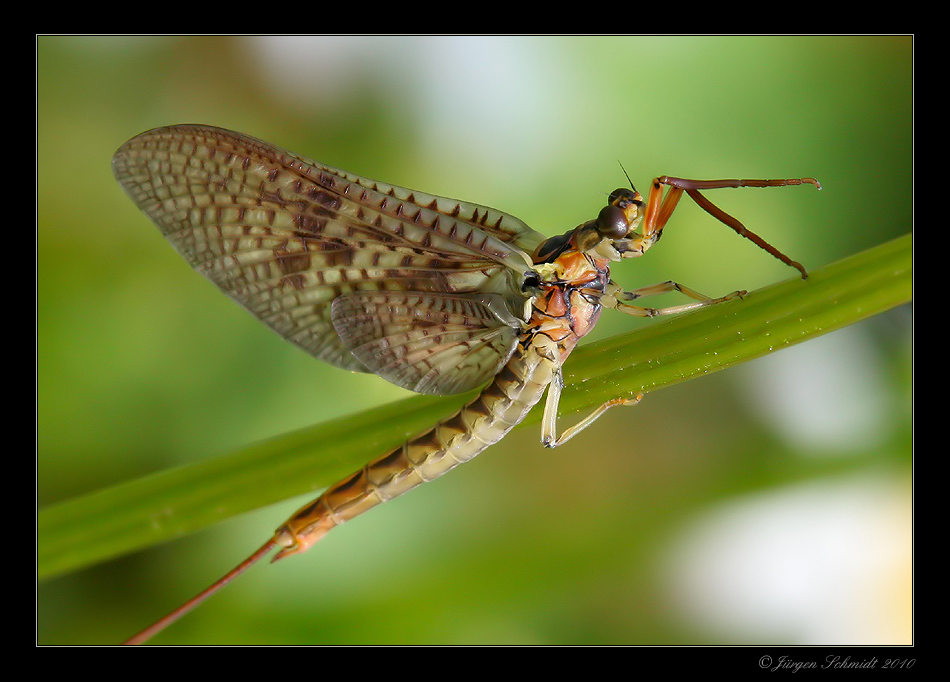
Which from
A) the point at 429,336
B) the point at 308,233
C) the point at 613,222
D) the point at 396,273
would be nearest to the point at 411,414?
the point at 429,336

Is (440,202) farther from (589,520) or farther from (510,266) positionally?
(589,520)

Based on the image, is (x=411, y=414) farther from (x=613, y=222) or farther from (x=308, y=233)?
(x=613, y=222)

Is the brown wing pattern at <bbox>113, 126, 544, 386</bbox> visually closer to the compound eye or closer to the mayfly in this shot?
the mayfly

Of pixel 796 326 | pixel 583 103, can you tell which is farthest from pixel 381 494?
pixel 583 103

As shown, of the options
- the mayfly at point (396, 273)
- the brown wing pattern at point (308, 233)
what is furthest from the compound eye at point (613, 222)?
the brown wing pattern at point (308, 233)

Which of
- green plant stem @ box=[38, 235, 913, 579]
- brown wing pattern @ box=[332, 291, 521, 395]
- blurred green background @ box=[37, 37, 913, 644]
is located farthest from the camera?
blurred green background @ box=[37, 37, 913, 644]

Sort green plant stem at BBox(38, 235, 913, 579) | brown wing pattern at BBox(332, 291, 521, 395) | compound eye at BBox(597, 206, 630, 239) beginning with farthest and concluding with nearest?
brown wing pattern at BBox(332, 291, 521, 395) < compound eye at BBox(597, 206, 630, 239) < green plant stem at BBox(38, 235, 913, 579)

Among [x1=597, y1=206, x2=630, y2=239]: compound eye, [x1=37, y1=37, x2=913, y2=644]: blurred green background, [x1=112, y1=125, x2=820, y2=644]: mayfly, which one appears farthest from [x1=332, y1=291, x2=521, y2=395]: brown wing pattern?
[x1=37, y1=37, x2=913, y2=644]: blurred green background
